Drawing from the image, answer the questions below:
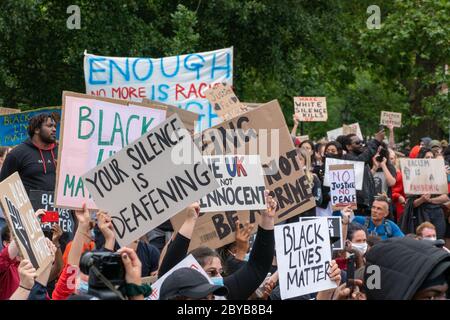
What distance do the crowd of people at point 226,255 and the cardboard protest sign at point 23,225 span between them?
108mm

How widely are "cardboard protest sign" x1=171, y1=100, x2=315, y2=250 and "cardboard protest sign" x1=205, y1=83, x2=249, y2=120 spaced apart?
187 centimetres

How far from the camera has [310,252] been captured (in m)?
6.51

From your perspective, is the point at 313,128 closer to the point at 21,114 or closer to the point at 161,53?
the point at 161,53

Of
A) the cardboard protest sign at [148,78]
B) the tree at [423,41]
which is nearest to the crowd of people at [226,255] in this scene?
the cardboard protest sign at [148,78]

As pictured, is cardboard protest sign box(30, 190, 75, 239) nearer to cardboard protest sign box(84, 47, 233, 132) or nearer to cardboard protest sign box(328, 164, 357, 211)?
cardboard protest sign box(84, 47, 233, 132)

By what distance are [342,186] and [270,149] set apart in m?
3.40

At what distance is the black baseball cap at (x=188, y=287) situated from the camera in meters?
4.70

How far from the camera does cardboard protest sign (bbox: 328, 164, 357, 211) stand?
1142 cm

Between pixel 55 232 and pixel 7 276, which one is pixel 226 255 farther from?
pixel 7 276

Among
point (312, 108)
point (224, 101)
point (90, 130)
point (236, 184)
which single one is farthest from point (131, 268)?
point (312, 108)

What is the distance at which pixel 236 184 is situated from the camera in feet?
25.1

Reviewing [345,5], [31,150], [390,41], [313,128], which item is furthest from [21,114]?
[313,128]

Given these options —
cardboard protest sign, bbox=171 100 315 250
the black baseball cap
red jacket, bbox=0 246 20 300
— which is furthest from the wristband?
cardboard protest sign, bbox=171 100 315 250

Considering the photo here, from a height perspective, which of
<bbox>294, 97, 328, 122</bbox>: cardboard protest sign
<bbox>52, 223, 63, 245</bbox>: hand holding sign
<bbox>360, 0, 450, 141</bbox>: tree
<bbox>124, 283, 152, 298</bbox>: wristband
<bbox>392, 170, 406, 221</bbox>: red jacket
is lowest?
<bbox>392, 170, 406, 221</bbox>: red jacket
